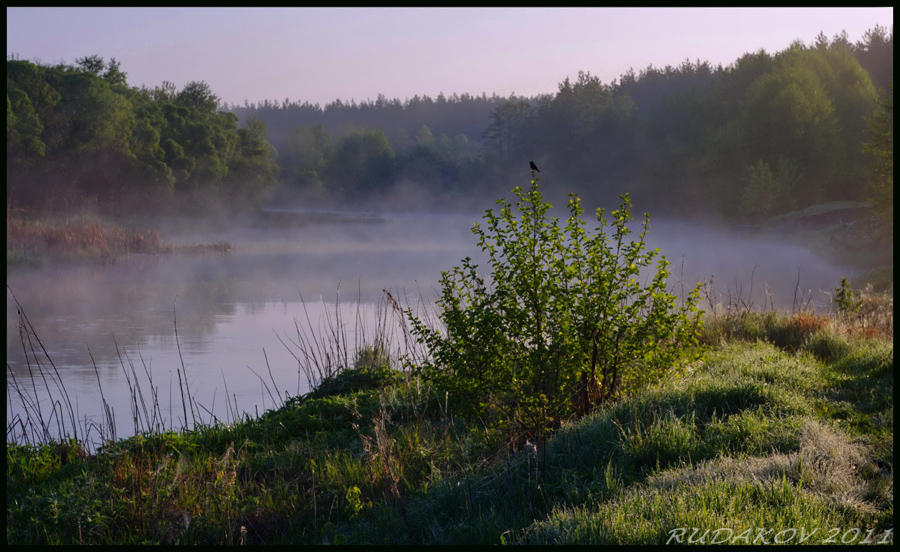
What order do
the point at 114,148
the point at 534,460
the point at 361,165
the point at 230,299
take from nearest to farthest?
the point at 534,460, the point at 230,299, the point at 114,148, the point at 361,165

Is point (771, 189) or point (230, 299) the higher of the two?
point (771, 189)

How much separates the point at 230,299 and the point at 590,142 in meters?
59.3

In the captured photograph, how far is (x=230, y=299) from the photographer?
69.4 feet

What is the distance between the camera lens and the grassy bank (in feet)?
13.1

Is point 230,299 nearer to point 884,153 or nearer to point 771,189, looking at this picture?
point 884,153

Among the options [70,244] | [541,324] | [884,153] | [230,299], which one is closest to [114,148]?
[70,244]

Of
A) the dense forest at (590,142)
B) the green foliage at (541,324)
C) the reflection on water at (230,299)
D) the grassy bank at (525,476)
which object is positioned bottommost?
the reflection on water at (230,299)

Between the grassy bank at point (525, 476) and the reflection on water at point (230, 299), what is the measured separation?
71.0 inches

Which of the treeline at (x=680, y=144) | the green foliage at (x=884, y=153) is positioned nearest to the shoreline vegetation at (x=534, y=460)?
the green foliage at (x=884, y=153)

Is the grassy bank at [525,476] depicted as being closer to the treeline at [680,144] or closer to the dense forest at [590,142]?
the dense forest at [590,142]

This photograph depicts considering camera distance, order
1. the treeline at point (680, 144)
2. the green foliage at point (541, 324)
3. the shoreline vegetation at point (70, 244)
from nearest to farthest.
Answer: the green foliage at point (541, 324) < the shoreline vegetation at point (70, 244) < the treeline at point (680, 144)

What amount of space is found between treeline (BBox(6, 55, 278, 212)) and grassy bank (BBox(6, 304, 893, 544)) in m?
40.2

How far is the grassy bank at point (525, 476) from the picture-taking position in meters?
4.01

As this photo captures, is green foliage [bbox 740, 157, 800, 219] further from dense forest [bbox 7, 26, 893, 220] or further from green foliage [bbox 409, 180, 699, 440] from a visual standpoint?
green foliage [bbox 409, 180, 699, 440]
